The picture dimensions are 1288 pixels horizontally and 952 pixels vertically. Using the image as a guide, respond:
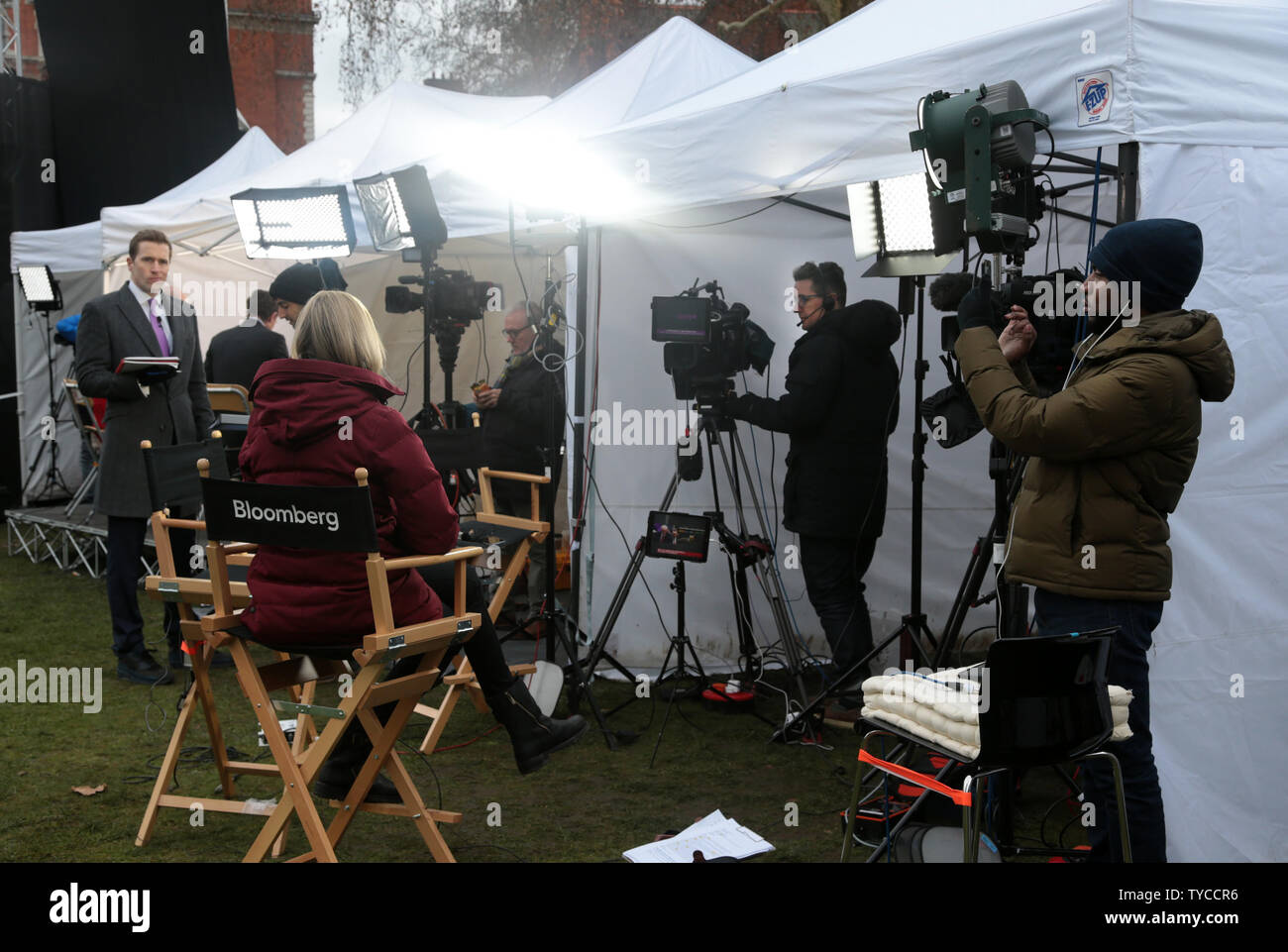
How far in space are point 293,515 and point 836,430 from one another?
7.80 feet

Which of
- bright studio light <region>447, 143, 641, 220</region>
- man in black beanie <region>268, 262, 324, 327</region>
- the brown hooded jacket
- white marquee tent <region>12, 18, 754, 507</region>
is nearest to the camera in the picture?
the brown hooded jacket

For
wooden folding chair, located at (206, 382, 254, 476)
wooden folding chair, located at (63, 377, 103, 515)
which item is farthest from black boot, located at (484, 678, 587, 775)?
wooden folding chair, located at (63, 377, 103, 515)

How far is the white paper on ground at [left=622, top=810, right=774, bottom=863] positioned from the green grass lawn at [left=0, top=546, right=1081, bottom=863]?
0.24 feet

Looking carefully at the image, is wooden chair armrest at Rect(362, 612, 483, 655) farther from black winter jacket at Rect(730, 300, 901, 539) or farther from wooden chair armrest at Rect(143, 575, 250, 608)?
black winter jacket at Rect(730, 300, 901, 539)

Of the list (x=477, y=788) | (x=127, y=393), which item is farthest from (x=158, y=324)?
(x=477, y=788)

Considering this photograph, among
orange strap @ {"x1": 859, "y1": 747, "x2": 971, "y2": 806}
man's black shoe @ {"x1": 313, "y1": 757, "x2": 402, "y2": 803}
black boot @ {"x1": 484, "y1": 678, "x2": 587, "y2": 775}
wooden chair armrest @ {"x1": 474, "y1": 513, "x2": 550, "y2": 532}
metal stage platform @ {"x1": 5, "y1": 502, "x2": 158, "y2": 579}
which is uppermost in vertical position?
wooden chair armrest @ {"x1": 474, "y1": 513, "x2": 550, "y2": 532}

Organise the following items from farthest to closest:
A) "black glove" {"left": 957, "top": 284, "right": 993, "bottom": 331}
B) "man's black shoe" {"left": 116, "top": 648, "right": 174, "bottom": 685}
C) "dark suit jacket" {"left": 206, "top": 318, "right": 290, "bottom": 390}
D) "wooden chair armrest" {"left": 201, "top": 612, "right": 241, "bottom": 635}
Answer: "dark suit jacket" {"left": 206, "top": 318, "right": 290, "bottom": 390} → "man's black shoe" {"left": 116, "top": 648, "right": 174, "bottom": 685} → "wooden chair armrest" {"left": 201, "top": 612, "right": 241, "bottom": 635} → "black glove" {"left": 957, "top": 284, "right": 993, "bottom": 331}

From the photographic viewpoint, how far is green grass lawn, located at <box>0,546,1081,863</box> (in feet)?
10.8

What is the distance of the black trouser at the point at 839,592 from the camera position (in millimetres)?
4484

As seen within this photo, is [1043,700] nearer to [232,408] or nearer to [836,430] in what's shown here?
[836,430]

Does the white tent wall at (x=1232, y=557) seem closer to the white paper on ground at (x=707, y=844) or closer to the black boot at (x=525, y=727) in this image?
the white paper on ground at (x=707, y=844)

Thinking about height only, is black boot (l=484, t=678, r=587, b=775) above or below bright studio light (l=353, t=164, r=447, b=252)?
below

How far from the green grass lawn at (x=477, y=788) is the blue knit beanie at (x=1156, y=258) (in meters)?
1.73

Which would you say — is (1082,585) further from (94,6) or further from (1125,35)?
(94,6)
